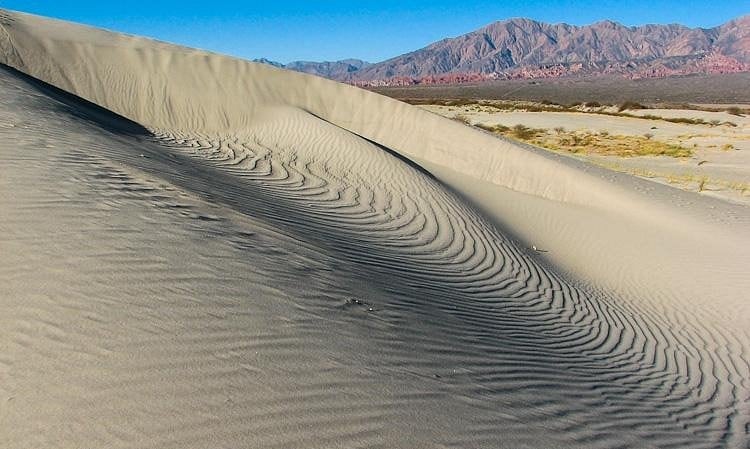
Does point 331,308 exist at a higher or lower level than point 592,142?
lower

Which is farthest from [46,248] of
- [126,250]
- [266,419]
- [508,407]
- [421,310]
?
[508,407]

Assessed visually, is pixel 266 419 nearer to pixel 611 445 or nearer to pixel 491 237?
pixel 611 445

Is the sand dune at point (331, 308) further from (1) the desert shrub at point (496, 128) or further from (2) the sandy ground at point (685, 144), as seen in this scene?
(1) the desert shrub at point (496, 128)

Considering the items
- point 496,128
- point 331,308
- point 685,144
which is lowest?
point 331,308

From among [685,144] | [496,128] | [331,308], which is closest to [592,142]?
[685,144]

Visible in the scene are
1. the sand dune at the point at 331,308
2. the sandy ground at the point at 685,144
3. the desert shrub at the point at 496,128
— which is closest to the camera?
the sand dune at the point at 331,308

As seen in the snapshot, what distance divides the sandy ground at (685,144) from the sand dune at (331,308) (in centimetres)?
720

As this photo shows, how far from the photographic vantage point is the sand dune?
111 inches

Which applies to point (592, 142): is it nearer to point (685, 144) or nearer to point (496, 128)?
point (685, 144)

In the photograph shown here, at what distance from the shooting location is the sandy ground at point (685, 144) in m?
18.3

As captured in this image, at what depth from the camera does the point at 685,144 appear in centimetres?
2605

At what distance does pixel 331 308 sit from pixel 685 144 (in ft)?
86.8

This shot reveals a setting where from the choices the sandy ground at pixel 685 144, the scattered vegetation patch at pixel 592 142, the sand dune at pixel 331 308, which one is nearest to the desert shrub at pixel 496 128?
the scattered vegetation patch at pixel 592 142

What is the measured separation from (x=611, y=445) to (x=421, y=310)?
179 centimetres
